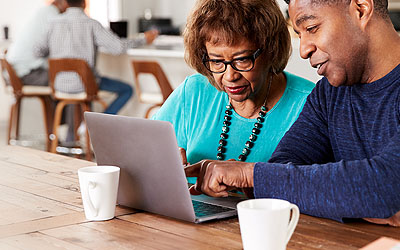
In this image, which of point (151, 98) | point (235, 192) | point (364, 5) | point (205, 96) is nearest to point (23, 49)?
A: point (151, 98)

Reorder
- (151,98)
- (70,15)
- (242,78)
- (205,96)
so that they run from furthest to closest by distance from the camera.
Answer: (70,15) < (151,98) < (205,96) < (242,78)

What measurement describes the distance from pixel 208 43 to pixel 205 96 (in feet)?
0.84

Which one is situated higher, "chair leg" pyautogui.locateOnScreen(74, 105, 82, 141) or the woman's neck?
the woman's neck

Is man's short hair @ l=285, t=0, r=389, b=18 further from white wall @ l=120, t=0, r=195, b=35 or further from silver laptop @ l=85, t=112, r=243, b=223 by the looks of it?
white wall @ l=120, t=0, r=195, b=35

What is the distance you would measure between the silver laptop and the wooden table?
28mm

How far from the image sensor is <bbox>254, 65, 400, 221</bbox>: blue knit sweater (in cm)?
120

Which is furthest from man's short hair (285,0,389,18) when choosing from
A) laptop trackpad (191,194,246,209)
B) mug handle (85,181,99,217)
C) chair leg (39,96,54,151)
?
chair leg (39,96,54,151)

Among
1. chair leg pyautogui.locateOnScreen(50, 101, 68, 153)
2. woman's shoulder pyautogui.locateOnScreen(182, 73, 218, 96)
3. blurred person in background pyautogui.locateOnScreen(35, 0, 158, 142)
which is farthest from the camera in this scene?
blurred person in background pyautogui.locateOnScreen(35, 0, 158, 142)

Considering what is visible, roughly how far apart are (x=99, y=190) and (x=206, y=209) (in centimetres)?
25

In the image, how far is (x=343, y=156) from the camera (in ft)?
4.94

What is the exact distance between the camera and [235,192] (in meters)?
1.64

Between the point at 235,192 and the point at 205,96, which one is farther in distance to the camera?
the point at 205,96

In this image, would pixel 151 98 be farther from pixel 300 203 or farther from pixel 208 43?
pixel 300 203

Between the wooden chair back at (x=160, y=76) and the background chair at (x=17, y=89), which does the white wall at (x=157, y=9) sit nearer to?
the background chair at (x=17, y=89)
